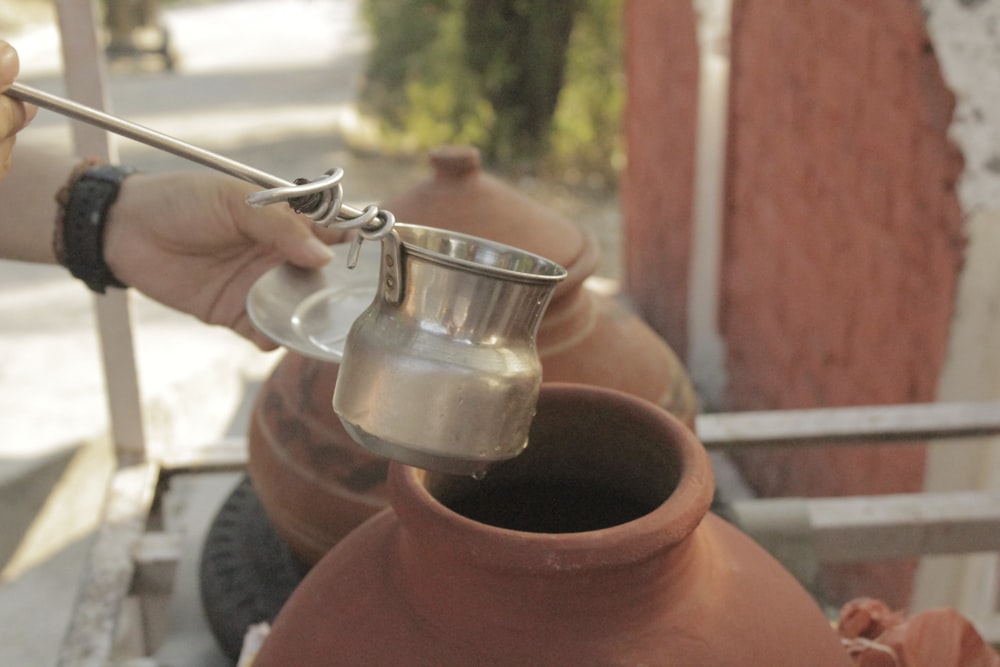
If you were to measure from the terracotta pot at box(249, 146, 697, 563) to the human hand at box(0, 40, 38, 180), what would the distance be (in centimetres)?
61

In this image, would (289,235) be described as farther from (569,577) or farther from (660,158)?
(660,158)

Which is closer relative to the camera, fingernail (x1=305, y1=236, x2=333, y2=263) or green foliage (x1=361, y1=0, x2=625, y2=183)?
fingernail (x1=305, y1=236, x2=333, y2=263)

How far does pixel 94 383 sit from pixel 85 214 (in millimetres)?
2766

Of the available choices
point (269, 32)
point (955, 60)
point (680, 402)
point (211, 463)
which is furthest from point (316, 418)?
point (269, 32)

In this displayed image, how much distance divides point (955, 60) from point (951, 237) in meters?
0.44

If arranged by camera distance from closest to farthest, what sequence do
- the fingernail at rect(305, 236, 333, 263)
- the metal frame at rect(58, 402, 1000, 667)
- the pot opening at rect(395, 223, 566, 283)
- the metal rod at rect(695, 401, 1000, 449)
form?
1. the pot opening at rect(395, 223, 566, 283)
2. the fingernail at rect(305, 236, 333, 263)
3. the metal frame at rect(58, 402, 1000, 667)
4. the metal rod at rect(695, 401, 1000, 449)

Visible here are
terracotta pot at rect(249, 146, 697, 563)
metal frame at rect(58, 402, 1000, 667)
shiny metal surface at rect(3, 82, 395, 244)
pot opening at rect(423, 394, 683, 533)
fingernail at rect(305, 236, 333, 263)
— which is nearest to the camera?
shiny metal surface at rect(3, 82, 395, 244)

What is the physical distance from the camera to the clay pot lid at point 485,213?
5.24 feet

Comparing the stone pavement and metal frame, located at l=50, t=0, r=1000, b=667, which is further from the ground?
metal frame, located at l=50, t=0, r=1000, b=667

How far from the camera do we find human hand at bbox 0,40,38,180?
1018mm

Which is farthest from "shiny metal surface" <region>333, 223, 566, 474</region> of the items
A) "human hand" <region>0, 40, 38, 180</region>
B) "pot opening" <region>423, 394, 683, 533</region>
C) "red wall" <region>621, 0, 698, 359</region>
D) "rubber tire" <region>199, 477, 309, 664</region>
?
"red wall" <region>621, 0, 698, 359</region>

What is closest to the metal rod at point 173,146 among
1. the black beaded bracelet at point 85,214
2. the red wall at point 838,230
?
the black beaded bracelet at point 85,214

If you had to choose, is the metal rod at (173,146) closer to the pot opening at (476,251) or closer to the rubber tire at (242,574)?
the pot opening at (476,251)

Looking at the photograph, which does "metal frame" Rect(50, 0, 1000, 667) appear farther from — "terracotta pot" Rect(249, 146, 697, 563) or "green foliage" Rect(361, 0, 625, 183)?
"green foliage" Rect(361, 0, 625, 183)
